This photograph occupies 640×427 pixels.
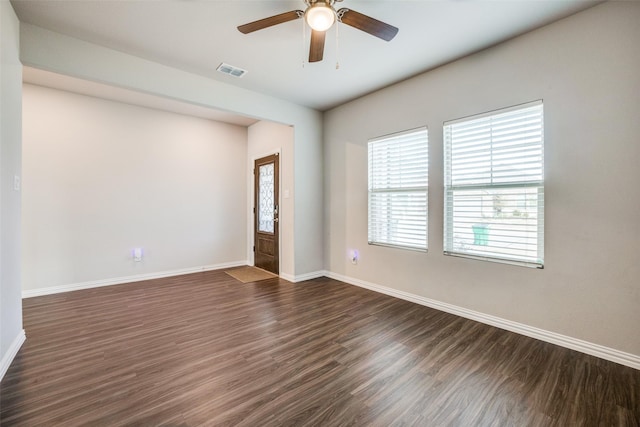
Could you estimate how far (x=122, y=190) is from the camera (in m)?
4.30

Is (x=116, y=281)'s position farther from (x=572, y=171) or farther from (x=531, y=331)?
(x=572, y=171)

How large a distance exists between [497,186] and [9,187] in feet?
13.8

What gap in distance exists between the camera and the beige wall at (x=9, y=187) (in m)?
1.99

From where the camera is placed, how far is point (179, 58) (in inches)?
116

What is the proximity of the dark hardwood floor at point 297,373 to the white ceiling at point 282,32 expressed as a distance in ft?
9.14

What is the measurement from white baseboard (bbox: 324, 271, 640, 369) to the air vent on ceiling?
3.28 meters

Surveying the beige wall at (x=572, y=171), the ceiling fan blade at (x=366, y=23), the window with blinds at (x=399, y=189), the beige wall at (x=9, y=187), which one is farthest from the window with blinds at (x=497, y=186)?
the beige wall at (x=9, y=187)

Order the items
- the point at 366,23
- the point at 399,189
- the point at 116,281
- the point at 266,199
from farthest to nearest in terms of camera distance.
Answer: the point at 266,199
the point at 116,281
the point at 399,189
the point at 366,23

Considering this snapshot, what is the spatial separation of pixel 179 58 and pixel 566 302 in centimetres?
439

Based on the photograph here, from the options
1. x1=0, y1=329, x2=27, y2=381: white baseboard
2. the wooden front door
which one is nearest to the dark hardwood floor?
x1=0, y1=329, x2=27, y2=381: white baseboard

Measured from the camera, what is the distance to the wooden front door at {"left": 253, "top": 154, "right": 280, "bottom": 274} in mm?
4781

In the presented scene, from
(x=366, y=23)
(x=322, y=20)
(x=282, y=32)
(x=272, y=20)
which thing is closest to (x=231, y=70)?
(x=282, y=32)

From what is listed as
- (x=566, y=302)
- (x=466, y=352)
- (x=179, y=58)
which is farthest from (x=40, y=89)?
(x=566, y=302)

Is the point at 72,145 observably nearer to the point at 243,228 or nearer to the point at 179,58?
the point at 179,58
